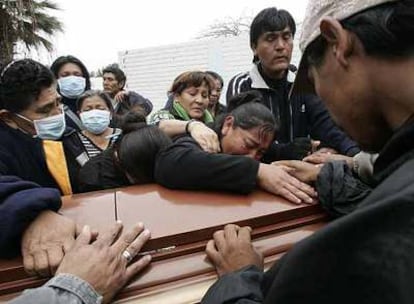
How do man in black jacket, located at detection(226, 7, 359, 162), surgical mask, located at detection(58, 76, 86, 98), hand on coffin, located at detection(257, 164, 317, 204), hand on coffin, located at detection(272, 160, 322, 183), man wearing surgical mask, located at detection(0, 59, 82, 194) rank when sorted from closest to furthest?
1. hand on coffin, located at detection(257, 164, 317, 204)
2. hand on coffin, located at detection(272, 160, 322, 183)
3. man wearing surgical mask, located at detection(0, 59, 82, 194)
4. man in black jacket, located at detection(226, 7, 359, 162)
5. surgical mask, located at detection(58, 76, 86, 98)

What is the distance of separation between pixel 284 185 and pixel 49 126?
1411 millimetres

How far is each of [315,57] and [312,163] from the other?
0.81 meters

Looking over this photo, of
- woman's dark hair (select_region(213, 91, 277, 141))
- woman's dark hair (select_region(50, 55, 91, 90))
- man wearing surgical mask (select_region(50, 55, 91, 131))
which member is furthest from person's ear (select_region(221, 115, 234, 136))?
woman's dark hair (select_region(50, 55, 91, 90))

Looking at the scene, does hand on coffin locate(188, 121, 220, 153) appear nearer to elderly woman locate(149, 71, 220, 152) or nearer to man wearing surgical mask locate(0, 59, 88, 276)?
man wearing surgical mask locate(0, 59, 88, 276)

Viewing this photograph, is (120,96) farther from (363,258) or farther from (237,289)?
(363,258)

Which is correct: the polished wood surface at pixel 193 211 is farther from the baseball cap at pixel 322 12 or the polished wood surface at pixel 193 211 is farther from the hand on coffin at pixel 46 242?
the baseball cap at pixel 322 12

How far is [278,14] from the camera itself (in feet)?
8.79

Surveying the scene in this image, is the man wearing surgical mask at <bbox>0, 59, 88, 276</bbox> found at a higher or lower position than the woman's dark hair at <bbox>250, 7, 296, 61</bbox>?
lower

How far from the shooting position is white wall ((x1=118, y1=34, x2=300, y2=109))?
363 inches

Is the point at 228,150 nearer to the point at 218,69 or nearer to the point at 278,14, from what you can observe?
the point at 278,14

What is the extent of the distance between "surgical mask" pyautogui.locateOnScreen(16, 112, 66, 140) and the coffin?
898mm

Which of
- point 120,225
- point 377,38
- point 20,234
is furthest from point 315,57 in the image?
point 20,234

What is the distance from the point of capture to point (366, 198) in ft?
2.14

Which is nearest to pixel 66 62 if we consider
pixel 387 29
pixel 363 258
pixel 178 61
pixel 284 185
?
pixel 284 185
